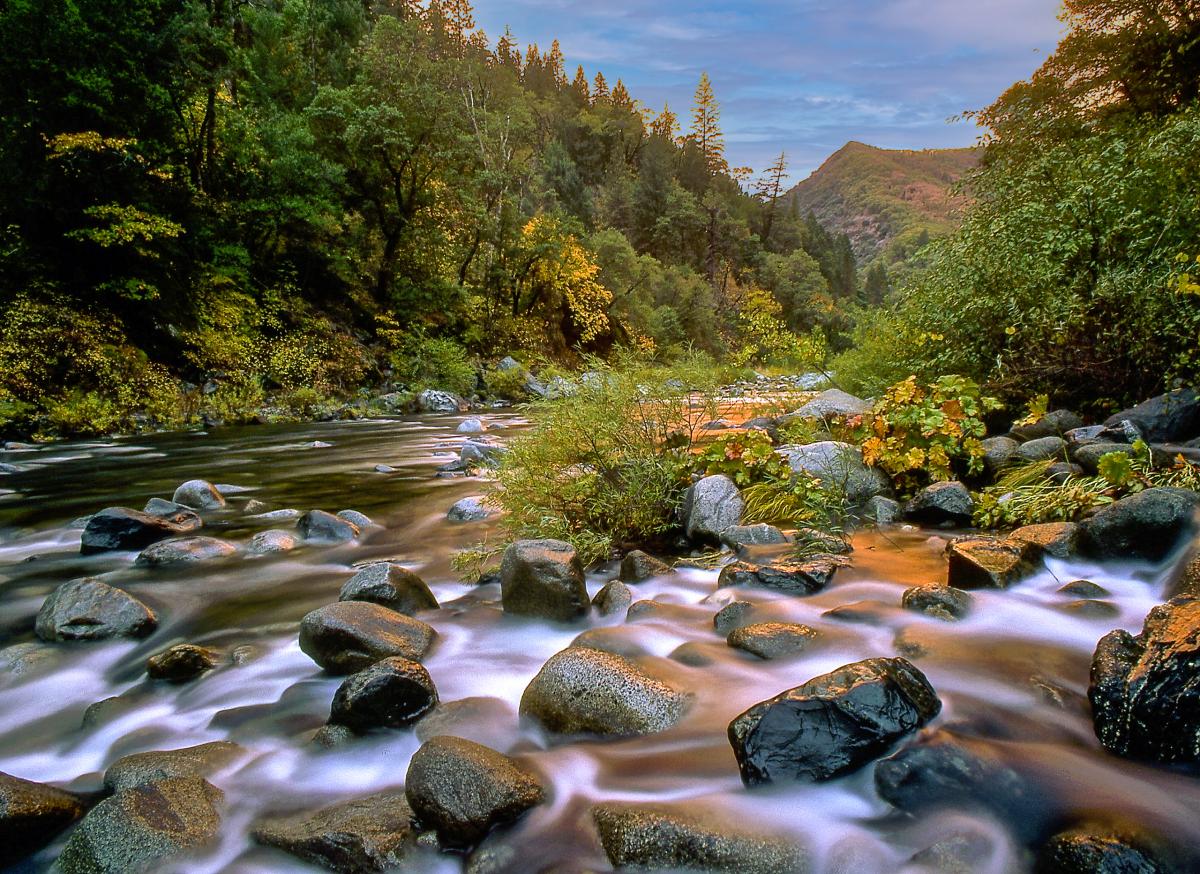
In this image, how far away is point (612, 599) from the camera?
13.3ft

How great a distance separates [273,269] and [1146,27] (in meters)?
21.7

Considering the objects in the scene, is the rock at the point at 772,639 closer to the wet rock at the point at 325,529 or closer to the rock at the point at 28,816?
the rock at the point at 28,816

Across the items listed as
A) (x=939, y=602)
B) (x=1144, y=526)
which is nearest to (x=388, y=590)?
(x=939, y=602)

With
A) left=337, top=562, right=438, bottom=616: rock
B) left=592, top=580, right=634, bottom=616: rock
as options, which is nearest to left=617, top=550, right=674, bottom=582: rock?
left=592, top=580, right=634, bottom=616: rock

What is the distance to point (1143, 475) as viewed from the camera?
15.0ft

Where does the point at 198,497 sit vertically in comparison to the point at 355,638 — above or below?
below

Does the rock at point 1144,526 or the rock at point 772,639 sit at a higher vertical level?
the rock at point 1144,526

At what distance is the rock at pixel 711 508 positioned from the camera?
498 cm

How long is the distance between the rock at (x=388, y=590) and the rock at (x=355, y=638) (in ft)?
1.47

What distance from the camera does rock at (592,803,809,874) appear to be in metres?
1.94

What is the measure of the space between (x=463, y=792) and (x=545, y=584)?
1.79 metres

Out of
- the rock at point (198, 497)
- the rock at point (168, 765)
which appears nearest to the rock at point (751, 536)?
the rock at point (168, 765)

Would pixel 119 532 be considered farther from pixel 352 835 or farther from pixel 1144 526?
pixel 1144 526

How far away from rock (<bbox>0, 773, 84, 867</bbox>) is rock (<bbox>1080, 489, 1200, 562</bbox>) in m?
5.32
